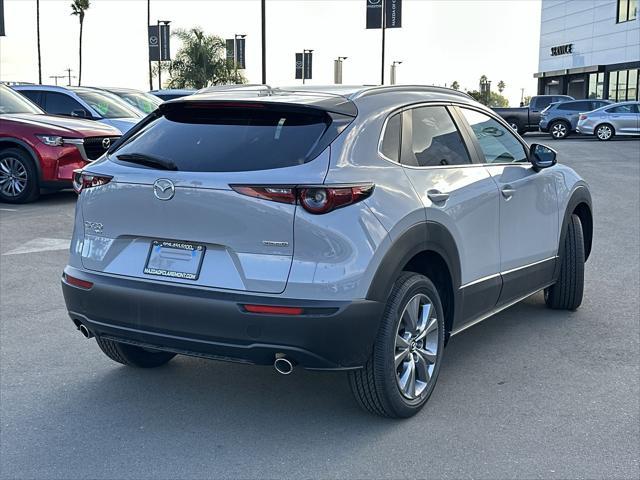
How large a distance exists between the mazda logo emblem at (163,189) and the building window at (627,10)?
49822mm

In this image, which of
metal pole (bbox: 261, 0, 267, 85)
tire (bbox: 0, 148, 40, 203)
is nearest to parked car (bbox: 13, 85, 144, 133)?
tire (bbox: 0, 148, 40, 203)

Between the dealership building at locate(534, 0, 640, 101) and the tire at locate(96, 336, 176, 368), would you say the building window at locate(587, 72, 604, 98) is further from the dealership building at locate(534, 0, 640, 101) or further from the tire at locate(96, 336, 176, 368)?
the tire at locate(96, 336, 176, 368)

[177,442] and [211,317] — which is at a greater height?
[211,317]

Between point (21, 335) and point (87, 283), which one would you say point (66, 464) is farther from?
point (21, 335)

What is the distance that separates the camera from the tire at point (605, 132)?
3062 cm

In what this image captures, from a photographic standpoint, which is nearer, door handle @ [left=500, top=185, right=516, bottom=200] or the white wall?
door handle @ [left=500, top=185, right=516, bottom=200]

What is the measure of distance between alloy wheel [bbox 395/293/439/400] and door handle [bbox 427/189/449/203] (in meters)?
0.52

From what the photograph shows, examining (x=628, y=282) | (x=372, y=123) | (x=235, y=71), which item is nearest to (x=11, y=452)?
(x=372, y=123)

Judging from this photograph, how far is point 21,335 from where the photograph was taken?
5727 mm

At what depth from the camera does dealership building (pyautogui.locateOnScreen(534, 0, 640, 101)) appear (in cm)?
4878

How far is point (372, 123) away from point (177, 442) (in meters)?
1.87

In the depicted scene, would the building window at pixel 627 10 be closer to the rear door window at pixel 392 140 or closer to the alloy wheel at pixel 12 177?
the alloy wheel at pixel 12 177

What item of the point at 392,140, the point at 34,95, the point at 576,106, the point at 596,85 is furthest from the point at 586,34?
the point at 392,140

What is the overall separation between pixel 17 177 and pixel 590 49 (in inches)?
1895
